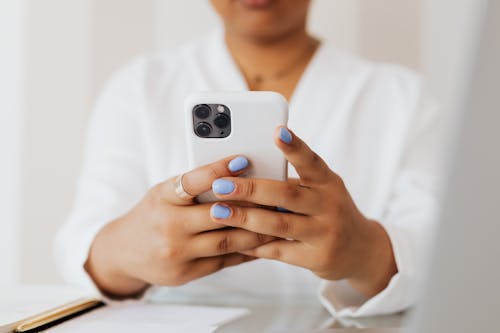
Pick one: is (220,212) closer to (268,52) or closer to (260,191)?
(260,191)

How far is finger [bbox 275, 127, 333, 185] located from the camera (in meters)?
0.41

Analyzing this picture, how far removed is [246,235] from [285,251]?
4cm

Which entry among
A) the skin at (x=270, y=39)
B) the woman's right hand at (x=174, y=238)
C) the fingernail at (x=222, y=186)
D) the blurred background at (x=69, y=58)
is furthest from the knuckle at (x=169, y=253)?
the blurred background at (x=69, y=58)

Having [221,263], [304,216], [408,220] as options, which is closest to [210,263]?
[221,263]

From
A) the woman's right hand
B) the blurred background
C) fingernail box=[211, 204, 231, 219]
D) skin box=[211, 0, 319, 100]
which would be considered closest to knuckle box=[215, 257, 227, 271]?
the woman's right hand

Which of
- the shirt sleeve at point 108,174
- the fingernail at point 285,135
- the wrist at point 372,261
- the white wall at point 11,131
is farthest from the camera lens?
the white wall at point 11,131

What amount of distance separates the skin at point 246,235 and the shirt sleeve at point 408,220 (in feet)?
0.05

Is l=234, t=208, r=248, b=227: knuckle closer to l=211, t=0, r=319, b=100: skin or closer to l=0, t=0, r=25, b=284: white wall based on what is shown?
l=211, t=0, r=319, b=100: skin

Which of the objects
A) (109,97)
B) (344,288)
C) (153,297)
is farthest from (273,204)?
(109,97)

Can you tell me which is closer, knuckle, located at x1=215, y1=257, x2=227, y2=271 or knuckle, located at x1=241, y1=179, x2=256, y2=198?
knuckle, located at x1=241, y1=179, x2=256, y2=198

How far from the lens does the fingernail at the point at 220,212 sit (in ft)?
1.42

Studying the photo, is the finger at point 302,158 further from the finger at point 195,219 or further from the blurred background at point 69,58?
the blurred background at point 69,58

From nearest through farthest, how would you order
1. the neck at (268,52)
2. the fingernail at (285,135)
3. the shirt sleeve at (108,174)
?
Result: 1. the fingernail at (285,135)
2. the shirt sleeve at (108,174)
3. the neck at (268,52)

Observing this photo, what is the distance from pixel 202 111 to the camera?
44cm
